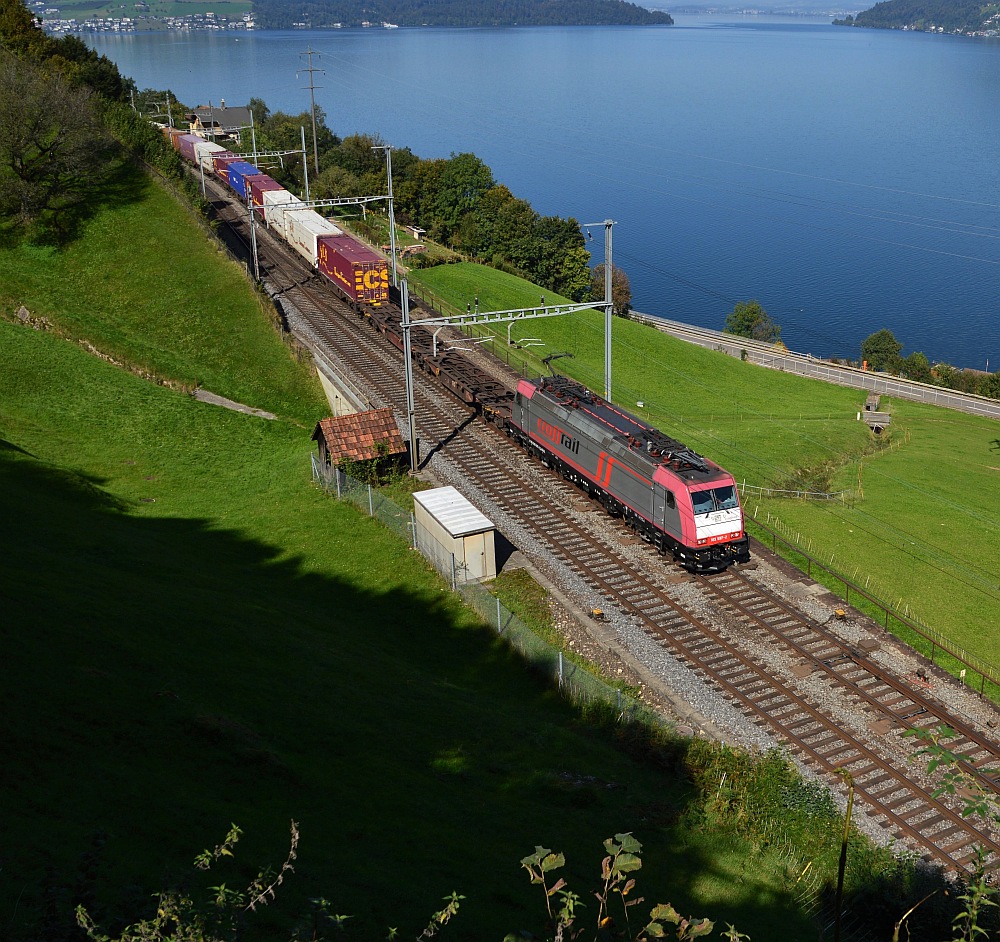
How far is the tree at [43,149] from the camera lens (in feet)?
209

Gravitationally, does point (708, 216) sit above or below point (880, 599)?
above

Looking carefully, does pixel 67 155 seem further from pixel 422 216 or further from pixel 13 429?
pixel 422 216

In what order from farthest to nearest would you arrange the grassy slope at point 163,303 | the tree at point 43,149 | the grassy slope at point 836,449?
the tree at point 43,149
the grassy slope at point 163,303
the grassy slope at point 836,449

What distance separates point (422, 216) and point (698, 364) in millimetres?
50076

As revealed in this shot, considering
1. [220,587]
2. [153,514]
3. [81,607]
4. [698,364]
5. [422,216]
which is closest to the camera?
[81,607]

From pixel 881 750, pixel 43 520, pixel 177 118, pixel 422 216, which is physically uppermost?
pixel 177 118

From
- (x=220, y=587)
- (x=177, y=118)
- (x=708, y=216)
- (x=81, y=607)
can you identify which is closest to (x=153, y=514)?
(x=220, y=587)

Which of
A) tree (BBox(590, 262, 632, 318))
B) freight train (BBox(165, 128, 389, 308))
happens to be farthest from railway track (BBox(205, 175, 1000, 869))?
tree (BBox(590, 262, 632, 318))

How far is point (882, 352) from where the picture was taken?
9856 cm

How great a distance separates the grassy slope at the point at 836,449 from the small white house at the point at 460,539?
14370 millimetres

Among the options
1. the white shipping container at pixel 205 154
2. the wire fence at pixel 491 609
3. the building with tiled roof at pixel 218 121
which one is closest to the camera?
the wire fence at pixel 491 609

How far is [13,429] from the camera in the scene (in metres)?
41.1

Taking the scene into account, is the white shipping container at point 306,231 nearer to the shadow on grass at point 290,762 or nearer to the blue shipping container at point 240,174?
the blue shipping container at point 240,174

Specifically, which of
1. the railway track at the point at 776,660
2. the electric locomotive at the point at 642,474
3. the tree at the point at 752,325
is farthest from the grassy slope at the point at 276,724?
the tree at the point at 752,325
